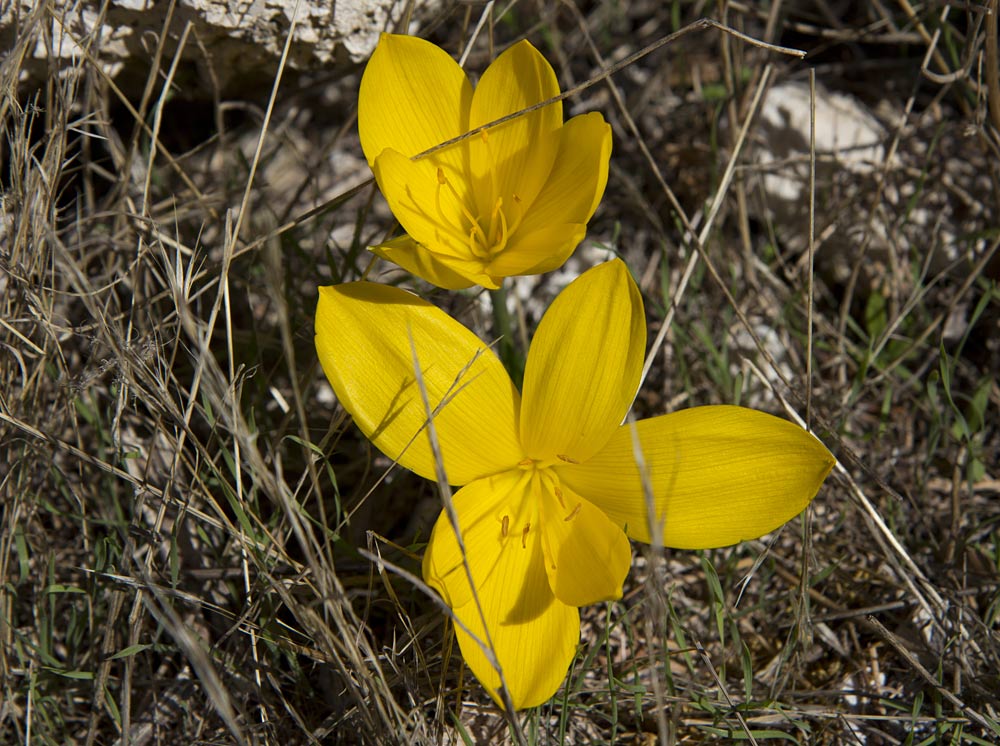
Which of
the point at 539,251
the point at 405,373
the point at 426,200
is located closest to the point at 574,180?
the point at 539,251

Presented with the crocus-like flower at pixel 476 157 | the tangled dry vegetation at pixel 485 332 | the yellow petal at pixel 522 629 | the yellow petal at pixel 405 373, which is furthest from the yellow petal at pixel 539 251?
the yellow petal at pixel 522 629

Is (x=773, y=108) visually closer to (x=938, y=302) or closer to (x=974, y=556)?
(x=938, y=302)

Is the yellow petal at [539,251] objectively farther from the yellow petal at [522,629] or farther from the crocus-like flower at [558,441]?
the yellow petal at [522,629]

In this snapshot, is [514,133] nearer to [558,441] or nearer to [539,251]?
[539,251]

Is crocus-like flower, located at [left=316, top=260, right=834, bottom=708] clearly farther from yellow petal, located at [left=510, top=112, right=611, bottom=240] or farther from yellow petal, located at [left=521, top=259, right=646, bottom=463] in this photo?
yellow petal, located at [left=510, top=112, right=611, bottom=240]

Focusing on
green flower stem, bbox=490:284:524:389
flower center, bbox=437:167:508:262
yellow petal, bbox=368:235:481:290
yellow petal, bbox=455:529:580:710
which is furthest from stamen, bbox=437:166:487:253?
yellow petal, bbox=455:529:580:710

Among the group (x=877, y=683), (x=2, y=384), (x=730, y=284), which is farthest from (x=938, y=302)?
(x=2, y=384)
